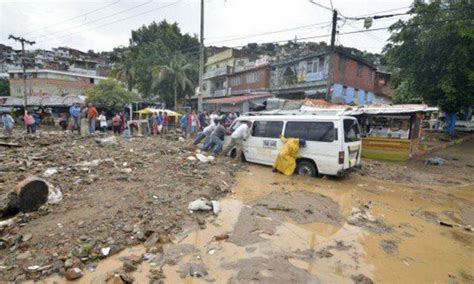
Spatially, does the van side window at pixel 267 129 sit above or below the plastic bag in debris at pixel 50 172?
above

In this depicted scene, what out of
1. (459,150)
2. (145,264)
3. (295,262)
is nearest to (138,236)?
(145,264)

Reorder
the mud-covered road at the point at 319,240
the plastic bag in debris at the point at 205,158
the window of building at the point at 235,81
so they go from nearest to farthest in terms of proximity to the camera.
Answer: the mud-covered road at the point at 319,240, the plastic bag in debris at the point at 205,158, the window of building at the point at 235,81

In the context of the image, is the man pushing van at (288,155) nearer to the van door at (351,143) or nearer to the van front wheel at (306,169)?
the van front wheel at (306,169)

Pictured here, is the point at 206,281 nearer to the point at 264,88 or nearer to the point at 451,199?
the point at 451,199

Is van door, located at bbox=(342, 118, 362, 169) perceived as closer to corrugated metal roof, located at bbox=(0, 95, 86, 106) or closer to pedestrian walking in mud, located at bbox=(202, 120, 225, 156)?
pedestrian walking in mud, located at bbox=(202, 120, 225, 156)

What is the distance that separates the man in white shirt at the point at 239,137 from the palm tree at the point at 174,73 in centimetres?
2092

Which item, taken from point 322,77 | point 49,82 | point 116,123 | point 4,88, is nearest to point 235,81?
point 322,77

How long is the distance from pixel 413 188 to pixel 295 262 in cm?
596

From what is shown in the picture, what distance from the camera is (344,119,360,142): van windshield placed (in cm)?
725

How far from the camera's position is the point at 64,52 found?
79.2 m

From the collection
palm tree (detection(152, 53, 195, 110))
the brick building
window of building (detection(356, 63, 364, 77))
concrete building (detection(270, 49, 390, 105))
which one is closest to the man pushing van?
concrete building (detection(270, 49, 390, 105))

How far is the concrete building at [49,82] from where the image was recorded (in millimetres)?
41781

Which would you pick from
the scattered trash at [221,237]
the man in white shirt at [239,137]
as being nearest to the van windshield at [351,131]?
the man in white shirt at [239,137]

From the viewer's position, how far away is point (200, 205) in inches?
197
